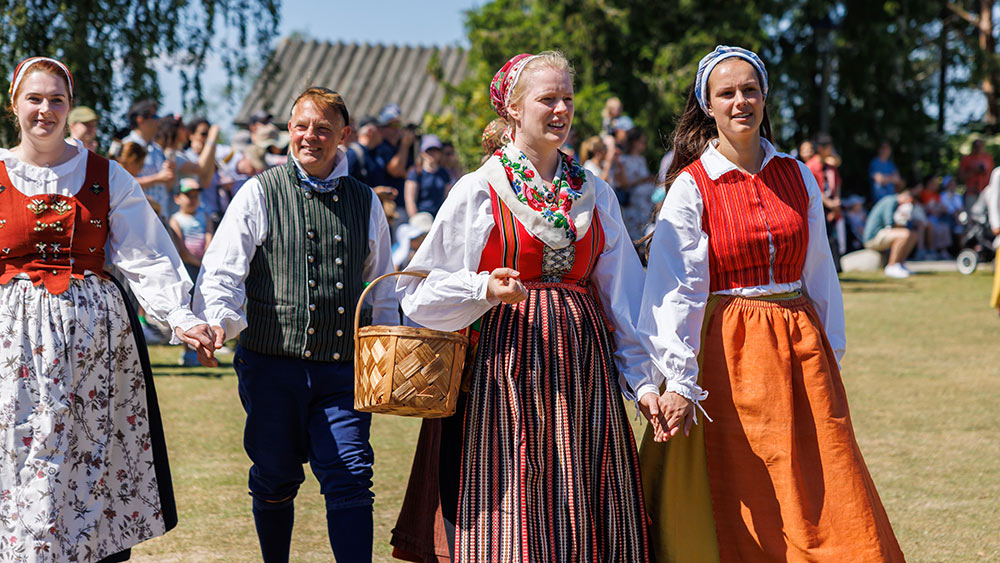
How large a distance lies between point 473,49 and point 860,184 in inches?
363

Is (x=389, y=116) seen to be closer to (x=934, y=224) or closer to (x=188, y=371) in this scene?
(x=188, y=371)

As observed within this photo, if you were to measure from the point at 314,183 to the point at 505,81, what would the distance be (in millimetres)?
748

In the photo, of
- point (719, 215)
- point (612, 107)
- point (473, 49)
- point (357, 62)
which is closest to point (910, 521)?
point (719, 215)

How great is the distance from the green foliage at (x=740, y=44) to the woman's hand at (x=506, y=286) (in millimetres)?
16728

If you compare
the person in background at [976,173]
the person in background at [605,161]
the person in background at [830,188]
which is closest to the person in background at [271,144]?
the person in background at [605,161]

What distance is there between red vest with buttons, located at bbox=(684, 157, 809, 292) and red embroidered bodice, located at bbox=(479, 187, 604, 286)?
1.46 feet

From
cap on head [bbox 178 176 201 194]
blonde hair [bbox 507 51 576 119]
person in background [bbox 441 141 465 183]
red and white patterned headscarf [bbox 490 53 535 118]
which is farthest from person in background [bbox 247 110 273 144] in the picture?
blonde hair [bbox 507 51 576 119]

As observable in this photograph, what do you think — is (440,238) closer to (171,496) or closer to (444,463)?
(444,463)

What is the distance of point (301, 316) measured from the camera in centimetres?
373

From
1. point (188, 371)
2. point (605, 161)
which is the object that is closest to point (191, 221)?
point (188, 371)

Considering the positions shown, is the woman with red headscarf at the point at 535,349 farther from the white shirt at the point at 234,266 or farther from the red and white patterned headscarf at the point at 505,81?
the white shirt at the point at 234,266

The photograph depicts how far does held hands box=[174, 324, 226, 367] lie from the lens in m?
3.57

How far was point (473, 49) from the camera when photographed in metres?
22.3

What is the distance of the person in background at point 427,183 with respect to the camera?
34.0 ft
